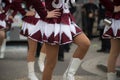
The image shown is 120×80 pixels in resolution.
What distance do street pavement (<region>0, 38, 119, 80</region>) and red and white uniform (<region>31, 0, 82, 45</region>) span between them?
7.97ft

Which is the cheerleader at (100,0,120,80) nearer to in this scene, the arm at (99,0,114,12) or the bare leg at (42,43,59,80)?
the arm at (99,0,114,12)

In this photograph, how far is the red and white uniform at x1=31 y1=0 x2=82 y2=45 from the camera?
538 centimetres

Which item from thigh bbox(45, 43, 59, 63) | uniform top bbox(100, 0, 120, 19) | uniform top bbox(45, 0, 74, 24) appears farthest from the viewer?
uniform top bbox(100, 0, 120, 19)

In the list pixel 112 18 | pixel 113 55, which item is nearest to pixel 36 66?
pixel 113 55

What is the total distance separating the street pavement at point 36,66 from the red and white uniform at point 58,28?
95.6 inches

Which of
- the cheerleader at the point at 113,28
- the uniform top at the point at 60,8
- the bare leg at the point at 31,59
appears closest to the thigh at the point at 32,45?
the bare leg at the point at 31,59

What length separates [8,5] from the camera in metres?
7.38

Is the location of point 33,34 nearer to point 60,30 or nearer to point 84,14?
point 60,30

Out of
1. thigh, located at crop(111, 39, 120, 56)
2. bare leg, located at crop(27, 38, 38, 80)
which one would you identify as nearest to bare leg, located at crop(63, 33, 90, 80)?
thigh, located at crop(111, 39, 120, 56)

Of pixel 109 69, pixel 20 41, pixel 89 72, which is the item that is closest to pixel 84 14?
pixel 20 41

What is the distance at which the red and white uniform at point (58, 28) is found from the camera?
5.38 metres

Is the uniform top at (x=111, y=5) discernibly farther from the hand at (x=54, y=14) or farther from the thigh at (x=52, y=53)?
the thigh at (x=52, y=53)

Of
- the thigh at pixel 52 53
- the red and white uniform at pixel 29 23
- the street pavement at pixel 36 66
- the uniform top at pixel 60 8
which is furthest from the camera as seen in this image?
the street pavement at pixel 36 66

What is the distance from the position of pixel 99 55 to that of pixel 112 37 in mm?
5317
